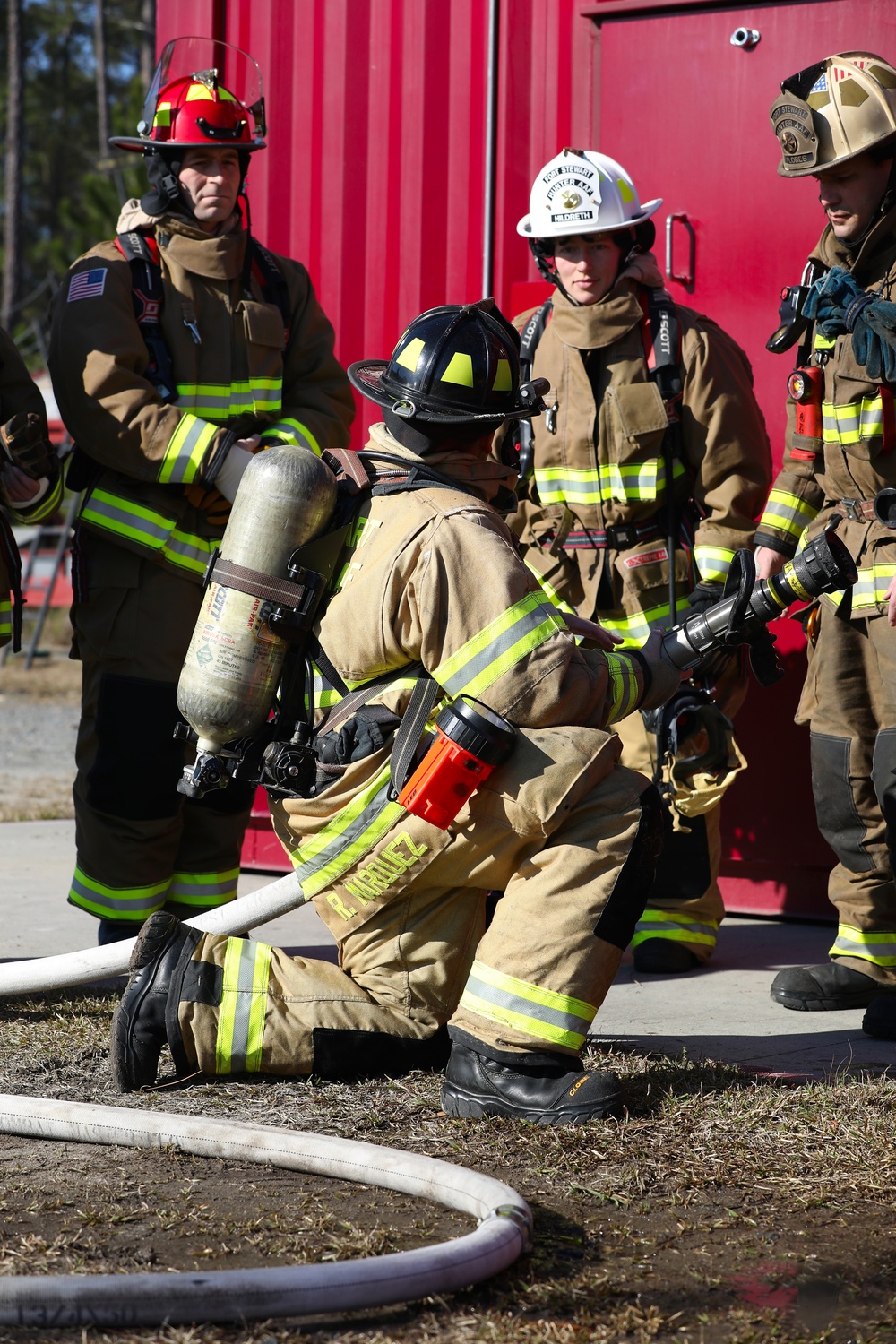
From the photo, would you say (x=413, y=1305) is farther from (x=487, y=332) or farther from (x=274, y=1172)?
(x=487, y=332)

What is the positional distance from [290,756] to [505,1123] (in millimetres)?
888

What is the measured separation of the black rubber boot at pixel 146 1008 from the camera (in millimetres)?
3285

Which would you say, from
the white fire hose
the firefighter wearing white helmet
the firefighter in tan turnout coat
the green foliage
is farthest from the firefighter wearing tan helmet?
the green foliage

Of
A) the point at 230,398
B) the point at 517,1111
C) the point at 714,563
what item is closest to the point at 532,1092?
the point at 517,1111

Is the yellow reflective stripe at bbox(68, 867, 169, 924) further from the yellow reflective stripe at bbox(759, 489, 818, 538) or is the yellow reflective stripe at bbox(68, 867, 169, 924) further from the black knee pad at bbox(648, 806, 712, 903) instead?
the yellow reflective stripe at bbox(759, 489, 818, 538)

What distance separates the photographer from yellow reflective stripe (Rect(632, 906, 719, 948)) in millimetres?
4746

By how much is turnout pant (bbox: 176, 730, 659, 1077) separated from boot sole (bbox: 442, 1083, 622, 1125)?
112 mm

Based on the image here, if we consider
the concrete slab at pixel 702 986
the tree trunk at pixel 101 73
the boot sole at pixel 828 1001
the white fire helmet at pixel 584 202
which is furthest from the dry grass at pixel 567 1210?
the tree trunk at pixel 101 73

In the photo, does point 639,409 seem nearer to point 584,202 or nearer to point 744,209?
point 584,202

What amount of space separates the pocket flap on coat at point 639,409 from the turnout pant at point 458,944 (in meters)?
1.73

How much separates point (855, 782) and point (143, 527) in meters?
2.17

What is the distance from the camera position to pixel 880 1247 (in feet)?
8.43

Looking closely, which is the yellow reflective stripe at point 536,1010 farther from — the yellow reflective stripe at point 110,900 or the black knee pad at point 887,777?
the yellow reflective stripe at point 110,900

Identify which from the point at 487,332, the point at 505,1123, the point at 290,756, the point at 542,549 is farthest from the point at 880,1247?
the point at 542,549
